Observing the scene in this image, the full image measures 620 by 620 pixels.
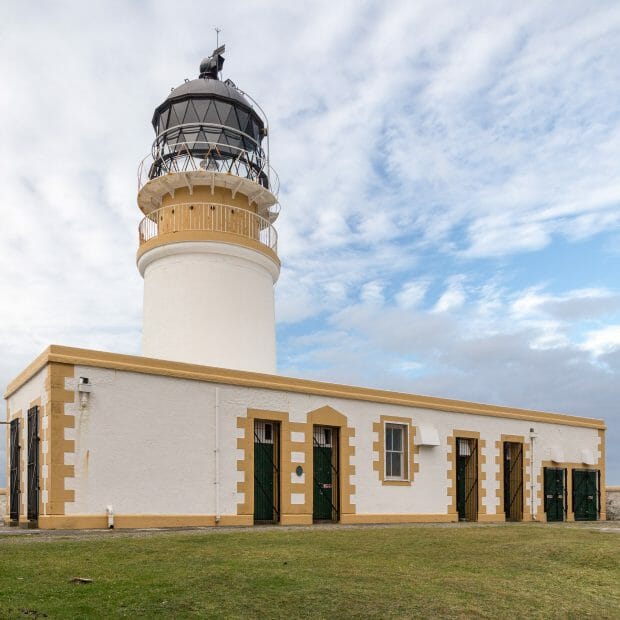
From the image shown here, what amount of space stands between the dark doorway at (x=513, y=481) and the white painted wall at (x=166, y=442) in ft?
19.9

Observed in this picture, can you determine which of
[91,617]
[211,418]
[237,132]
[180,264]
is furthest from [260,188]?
[91,617]

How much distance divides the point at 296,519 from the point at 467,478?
698 cm

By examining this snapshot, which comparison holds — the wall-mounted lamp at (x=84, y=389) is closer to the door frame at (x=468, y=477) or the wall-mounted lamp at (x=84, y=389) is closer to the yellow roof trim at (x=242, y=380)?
the yellow roof trim at (x=242, y=380)

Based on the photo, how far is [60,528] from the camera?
13539mm

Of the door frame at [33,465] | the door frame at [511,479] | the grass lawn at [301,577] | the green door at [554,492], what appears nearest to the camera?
the grass lawn at [301,577]

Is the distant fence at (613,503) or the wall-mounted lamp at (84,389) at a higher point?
the wall-mounted lamp at (84,389)

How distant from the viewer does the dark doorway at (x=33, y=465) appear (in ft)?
48.4

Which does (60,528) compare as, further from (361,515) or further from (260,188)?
(260,188)

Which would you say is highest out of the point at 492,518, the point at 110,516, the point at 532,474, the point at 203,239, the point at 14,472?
the point at 203,239

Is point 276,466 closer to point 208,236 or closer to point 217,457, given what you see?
point 217,457

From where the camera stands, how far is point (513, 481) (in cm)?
2327

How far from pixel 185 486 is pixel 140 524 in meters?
1.24

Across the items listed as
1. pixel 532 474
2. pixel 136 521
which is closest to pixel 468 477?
pixel 532 474

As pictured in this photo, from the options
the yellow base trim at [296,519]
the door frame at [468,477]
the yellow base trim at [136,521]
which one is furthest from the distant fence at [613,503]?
the yellow base trim at [136,521]
